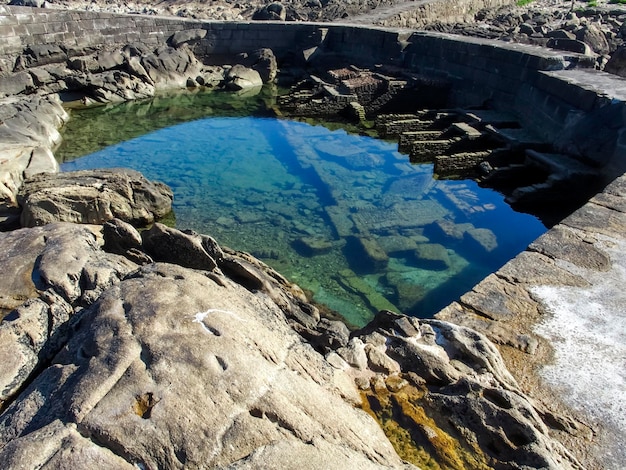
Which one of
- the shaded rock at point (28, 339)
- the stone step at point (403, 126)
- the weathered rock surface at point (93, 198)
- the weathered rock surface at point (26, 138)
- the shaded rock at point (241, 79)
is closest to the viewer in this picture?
the shaded rock at point (28, 339)

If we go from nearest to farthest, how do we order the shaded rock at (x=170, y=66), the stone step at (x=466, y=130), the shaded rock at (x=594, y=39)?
the stone step at (x=466, y=130) < the shaded rock at (x=594, y=39) < the shaded rock at (x=170, y=66)

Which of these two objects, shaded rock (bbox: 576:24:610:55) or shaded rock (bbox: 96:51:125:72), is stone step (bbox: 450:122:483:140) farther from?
shaded rock (bbox: 96:51:125:72)

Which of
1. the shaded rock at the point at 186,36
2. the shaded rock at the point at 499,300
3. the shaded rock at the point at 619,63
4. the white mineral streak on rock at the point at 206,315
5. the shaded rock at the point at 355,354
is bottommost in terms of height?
the shaded rock at the point at 186,36

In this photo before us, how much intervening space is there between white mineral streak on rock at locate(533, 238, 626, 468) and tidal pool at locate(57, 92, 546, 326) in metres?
2.22

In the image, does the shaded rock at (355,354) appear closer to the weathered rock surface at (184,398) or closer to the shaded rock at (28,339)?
the weathered rock surface at (184,398)

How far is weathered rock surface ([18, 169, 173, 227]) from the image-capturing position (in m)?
7.82

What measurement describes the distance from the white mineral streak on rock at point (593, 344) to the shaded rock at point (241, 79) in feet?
52.6

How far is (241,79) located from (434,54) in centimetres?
752

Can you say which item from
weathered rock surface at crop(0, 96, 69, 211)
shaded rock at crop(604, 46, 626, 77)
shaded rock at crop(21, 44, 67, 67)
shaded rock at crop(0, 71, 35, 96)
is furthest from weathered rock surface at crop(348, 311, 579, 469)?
shaded rock at crop(21, 44, 67, 67)

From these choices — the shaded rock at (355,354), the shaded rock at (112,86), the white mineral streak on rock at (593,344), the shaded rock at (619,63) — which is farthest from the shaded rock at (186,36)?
the shaded rock at (355,354)

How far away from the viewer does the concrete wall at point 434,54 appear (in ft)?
32.6

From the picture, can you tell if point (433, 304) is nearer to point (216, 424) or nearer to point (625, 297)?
point (625, 297)

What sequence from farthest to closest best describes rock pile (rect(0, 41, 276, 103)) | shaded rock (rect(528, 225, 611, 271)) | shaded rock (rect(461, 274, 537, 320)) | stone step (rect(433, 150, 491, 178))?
rock pile (rect(0, 41, 276, 103)) < stone step (rect(433, 150, 491, 178)) < shaded rock (rect(528, 225, 611, 271)) < shaded rock (rect(461, 274, 537, 320))

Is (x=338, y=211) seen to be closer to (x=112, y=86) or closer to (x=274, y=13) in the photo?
(x=112, y=86)
